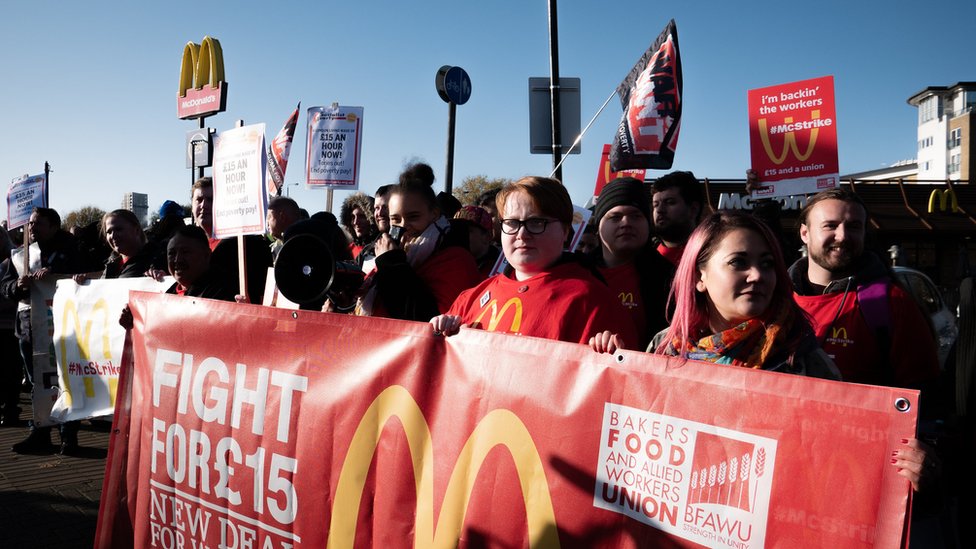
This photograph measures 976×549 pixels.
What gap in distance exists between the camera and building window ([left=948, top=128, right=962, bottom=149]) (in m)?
67.8

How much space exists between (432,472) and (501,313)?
0.65 meters

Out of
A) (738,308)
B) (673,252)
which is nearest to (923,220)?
(673,252)

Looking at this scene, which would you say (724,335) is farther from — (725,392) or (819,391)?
(819,391)

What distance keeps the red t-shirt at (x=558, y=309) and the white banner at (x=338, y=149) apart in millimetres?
6373

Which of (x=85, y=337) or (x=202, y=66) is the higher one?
(x=202, y=66)

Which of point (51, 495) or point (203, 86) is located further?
point (203, 86)

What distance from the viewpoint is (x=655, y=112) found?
18.8 feet

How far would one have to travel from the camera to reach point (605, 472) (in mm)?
1976

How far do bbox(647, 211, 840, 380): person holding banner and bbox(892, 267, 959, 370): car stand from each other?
1045mm

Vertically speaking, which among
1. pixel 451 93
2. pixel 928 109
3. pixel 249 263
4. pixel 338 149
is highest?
pixel 928 109

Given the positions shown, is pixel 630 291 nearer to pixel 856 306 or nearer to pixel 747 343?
pixel 856 306

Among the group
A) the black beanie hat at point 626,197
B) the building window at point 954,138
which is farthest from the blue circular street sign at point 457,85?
the building window at point 954,138

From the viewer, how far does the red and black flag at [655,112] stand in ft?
18.7

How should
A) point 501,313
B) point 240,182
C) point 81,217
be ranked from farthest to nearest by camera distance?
point 81,217 → point 240,182 → point 501,313
